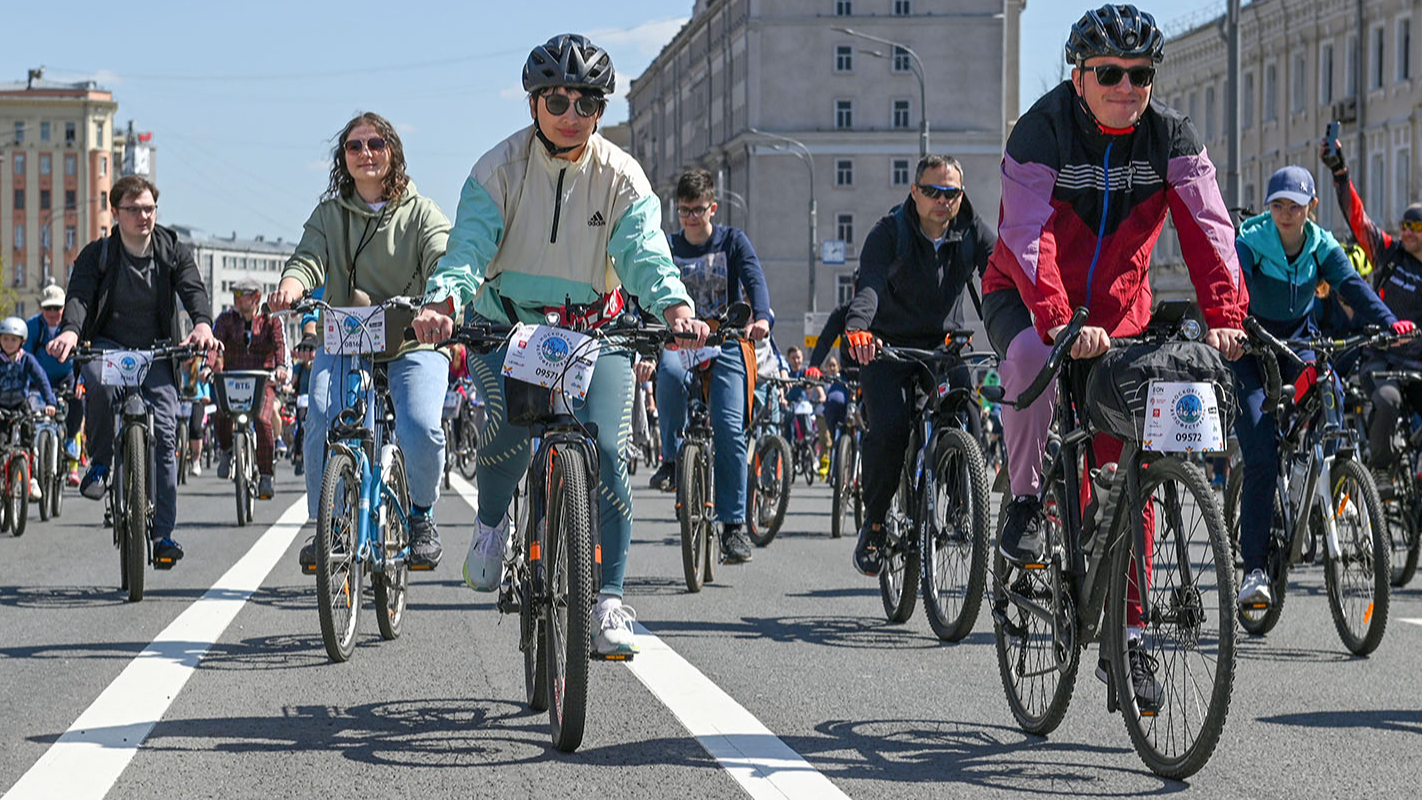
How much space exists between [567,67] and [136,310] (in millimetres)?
4636

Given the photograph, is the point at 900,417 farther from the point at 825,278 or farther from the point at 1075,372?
the point at 825,278

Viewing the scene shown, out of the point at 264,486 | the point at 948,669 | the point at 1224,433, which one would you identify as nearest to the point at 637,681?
the point at 948,669

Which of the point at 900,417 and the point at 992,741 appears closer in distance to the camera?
the point at 992,741

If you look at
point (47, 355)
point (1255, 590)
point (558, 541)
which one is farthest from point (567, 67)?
point (47, 355)

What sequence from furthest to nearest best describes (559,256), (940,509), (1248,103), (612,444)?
(1248,103)
(940,509)
(559,256)
(612,444)

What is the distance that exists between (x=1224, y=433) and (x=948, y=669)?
2375mm

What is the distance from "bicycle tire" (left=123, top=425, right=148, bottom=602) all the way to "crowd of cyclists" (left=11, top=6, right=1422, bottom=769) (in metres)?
0.20

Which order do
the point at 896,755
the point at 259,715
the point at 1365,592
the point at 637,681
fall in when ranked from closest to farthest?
the point at 896,755 → the point at 259,715 → the point at 637,681 → the point at 1365,592

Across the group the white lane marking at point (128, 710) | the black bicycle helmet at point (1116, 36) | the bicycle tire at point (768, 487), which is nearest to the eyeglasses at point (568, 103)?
the black bicycle helmet at point (1116, 36)

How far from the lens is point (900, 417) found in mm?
8891

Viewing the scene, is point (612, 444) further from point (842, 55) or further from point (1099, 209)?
point (842, 55)

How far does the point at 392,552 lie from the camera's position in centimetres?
812

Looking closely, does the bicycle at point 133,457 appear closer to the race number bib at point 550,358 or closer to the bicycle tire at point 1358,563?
the race number bib at point 550,358

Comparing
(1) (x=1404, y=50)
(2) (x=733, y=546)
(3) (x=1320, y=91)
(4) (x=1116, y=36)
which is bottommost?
(2) (x=733, y=546)
